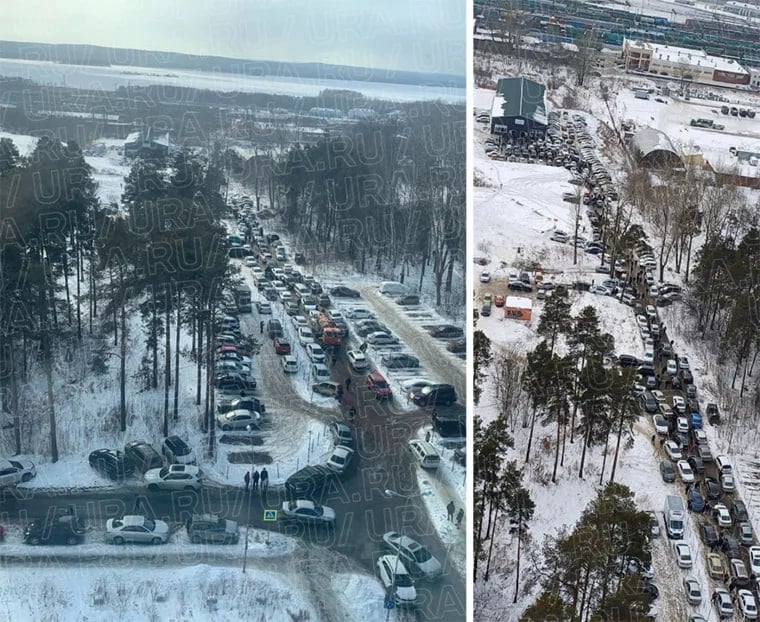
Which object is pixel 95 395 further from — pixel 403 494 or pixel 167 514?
pixel 403 494

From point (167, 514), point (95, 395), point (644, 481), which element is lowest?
point (644, 481)

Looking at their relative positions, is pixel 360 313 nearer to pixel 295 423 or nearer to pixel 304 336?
pixel 304 336

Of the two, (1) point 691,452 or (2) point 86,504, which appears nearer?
(2) point 86,504

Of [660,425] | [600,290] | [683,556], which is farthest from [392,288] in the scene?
[600,290]

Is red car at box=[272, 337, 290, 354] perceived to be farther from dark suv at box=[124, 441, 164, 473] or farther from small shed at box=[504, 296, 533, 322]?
small shed at box=[504, 296, 533, 322]

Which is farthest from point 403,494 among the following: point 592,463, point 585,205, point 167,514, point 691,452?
point 585,205

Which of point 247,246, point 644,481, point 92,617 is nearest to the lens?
point 92,617
